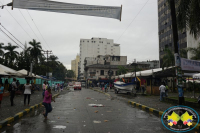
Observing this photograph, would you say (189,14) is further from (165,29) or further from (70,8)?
(165,29)

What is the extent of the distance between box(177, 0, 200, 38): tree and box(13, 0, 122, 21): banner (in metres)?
4.86

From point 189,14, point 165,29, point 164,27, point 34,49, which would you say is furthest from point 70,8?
point 164,27

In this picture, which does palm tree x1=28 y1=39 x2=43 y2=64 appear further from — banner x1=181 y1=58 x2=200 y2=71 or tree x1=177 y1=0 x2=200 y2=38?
banner x1=181 y1=58 x2=200 y2=71

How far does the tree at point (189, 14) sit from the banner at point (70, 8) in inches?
191

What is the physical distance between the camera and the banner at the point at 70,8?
9.03 metres

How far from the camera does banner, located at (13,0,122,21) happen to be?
29.6 feet

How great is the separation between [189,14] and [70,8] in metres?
7.96

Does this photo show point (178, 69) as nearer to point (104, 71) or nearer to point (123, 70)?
point (123, 70)

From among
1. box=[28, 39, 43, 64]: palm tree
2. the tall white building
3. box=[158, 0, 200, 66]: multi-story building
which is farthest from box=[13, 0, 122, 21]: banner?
the tall white building

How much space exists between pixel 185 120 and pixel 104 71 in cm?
6780

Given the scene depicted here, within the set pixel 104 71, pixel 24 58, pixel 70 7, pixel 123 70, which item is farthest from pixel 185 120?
pixel 104 71

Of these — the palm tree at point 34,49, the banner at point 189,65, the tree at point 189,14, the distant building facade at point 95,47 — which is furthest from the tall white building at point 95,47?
the banner at point 189,65

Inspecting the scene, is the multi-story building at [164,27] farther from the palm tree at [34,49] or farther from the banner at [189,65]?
the banner at [189,65]

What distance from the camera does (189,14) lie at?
12227 mm
